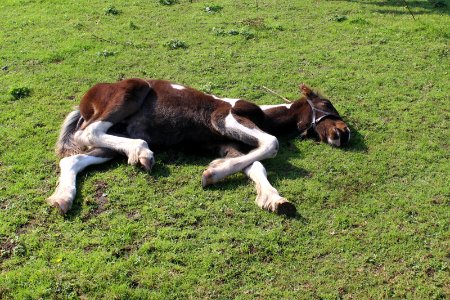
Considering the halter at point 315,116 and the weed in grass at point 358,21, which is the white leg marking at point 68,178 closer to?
the halter at point 315,116

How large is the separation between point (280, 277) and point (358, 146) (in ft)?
10.1

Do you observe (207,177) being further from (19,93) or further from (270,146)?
(19,93)

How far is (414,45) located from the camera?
37.9 feet

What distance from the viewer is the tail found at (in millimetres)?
7445

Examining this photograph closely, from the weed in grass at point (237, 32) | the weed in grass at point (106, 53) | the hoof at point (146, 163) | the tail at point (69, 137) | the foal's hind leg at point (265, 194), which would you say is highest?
the foal's hind leg at point (265, 194)

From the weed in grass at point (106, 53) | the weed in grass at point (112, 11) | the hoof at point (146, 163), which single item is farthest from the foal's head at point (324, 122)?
the weed in grass at point (112, 11)

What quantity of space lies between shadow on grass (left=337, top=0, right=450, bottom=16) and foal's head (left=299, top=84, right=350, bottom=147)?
22.5 feet

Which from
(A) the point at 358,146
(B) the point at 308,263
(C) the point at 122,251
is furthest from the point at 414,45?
(C) the point at 122,251

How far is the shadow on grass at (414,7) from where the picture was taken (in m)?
13.9

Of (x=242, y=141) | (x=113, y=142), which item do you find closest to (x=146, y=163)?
(x=113, y=142)

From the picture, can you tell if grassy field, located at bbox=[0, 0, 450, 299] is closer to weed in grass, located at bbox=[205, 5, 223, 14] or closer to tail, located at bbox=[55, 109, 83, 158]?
tail, located at bbox=[55, 109, 83, 158]

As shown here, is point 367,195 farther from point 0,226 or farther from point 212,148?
point 0,226

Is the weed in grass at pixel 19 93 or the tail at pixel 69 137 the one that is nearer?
the tail at pixel 69 137

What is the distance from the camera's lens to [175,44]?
11.5 m
